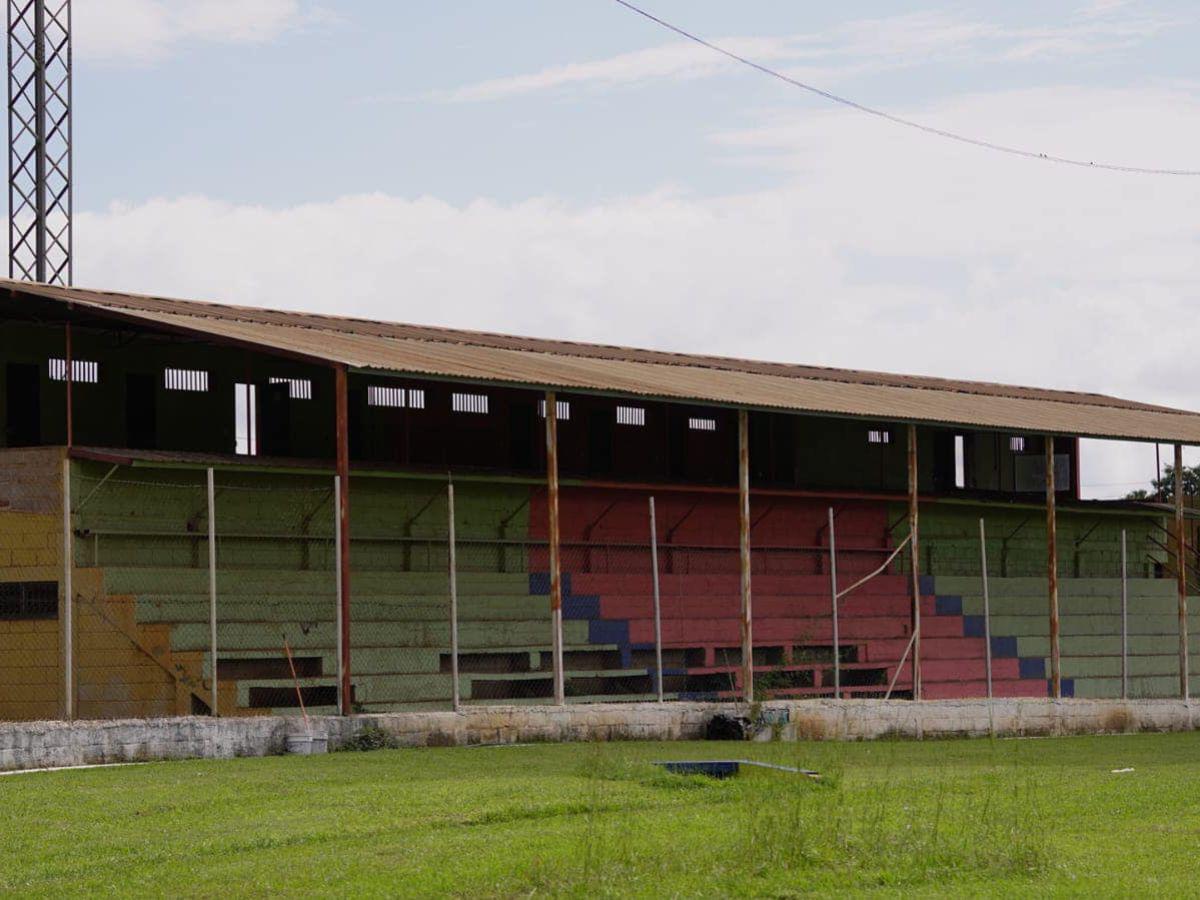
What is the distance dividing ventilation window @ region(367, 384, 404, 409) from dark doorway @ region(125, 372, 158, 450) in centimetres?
334

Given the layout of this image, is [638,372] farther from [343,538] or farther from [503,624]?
[343,538]

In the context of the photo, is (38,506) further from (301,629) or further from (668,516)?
Result: (668,516)

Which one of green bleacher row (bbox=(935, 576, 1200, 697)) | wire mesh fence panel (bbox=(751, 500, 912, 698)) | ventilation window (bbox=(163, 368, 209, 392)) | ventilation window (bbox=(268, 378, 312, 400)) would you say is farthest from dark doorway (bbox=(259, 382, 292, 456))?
green bleacher row (bbox=(935, 576, 1200, 697))

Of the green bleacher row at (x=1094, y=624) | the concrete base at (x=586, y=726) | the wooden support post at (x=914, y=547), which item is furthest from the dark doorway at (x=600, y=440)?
the concrete base at (x=586, y=726)

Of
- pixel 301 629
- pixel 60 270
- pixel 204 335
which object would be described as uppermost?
pixel 60 270

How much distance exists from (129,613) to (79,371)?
5009mm

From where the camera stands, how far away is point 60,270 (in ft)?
110

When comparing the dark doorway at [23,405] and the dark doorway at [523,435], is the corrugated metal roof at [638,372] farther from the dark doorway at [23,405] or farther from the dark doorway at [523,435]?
the dark doorway at [23,405]

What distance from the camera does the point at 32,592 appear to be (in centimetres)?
2441

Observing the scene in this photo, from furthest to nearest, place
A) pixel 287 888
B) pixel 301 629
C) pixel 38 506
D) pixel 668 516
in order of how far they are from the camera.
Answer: pixel 668 516 < pixel 301 629 < pixel 38 506 < pixel 287 888

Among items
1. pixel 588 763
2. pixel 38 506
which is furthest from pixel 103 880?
pixel 38 506

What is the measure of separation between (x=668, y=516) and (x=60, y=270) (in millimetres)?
11103

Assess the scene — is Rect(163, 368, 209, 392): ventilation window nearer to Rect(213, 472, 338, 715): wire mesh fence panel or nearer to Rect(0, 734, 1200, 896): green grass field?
Rect(213, 472, 338, 715): wire mesh fence panel

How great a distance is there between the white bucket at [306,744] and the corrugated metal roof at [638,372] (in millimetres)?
3939
